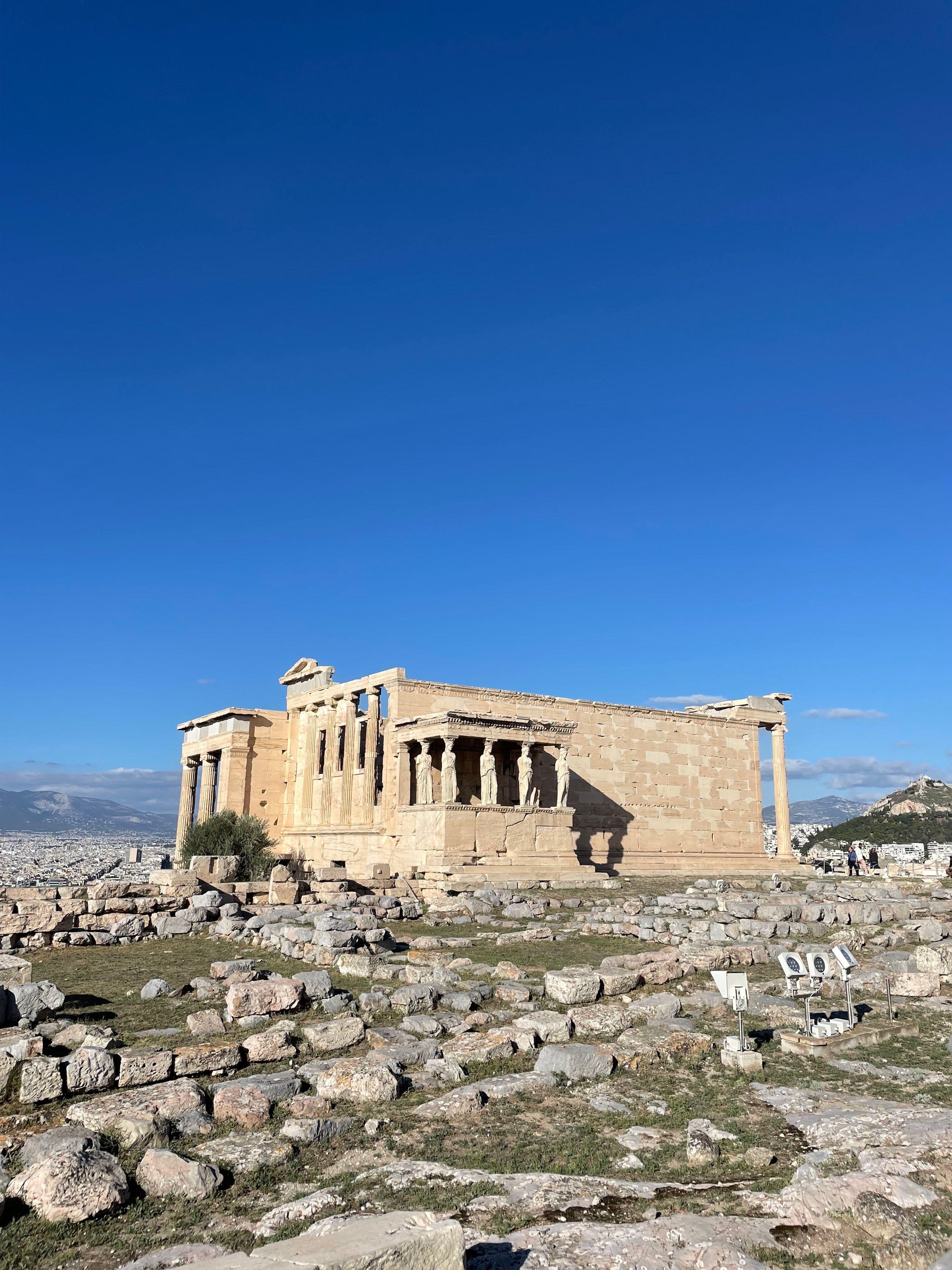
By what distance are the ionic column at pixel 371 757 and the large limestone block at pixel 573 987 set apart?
23.9 metres

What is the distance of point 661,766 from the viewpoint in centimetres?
4231

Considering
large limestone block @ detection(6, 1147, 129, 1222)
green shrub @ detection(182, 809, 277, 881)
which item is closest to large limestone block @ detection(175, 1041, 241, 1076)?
large limestone block @ detection(6, 1147, 129, 1222)

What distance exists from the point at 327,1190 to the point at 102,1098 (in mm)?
2422

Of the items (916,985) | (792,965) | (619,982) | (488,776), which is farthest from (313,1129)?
(488,776)

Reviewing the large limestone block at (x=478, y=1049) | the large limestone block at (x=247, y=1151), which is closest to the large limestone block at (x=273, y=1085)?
the large limestone block at (x=247, y=1151)

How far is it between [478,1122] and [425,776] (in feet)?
82.1

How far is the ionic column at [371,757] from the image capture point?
34.8 m

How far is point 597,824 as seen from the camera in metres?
39.2

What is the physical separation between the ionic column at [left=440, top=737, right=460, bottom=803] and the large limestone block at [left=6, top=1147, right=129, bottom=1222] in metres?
25.4

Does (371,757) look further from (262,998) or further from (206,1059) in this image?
(206,1059)

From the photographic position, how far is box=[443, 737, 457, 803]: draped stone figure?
31.0 metres

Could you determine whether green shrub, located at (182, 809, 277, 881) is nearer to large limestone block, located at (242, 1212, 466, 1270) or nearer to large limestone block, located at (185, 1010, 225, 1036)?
large limestone block, located at (185, 1010, 225, 1036)

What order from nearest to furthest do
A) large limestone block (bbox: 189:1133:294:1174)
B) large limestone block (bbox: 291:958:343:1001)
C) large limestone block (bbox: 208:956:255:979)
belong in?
large limestone block (bbox: 189:1133:294:1174) < large limestone block (bbox: 291:958:343:1001) < large limestone block (bbox: 208:956:255:979)

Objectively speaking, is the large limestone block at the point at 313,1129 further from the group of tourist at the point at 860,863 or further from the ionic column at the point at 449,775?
the group of tourist at the point at 860,863
